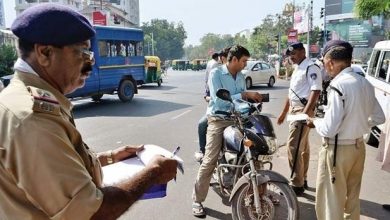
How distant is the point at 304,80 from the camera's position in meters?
4.61

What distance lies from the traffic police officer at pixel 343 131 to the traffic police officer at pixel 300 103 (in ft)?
3.98

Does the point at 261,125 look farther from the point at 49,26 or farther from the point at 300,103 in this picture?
the point at 49,26

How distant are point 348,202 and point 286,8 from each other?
193 feet

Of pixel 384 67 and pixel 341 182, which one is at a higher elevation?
pixel 384 67

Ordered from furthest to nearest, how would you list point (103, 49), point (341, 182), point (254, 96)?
point (103, 49) < point (254, 96) < point (341, 182)

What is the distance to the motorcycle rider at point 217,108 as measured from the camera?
152 inches

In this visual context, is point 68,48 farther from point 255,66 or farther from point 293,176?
point 255,66

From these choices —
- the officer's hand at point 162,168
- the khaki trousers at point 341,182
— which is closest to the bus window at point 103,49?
the khaki trousers at point 341,182

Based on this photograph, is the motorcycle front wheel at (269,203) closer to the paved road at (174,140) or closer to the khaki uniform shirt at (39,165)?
the paved road at (174,140)

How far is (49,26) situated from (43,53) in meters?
0.10

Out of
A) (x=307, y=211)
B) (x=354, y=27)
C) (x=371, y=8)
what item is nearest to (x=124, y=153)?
(x=307, y=211)

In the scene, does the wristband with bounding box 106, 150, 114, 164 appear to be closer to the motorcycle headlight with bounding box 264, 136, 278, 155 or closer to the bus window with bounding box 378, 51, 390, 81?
the motorcycle headlight with bounding box 264, 136, 278, 155

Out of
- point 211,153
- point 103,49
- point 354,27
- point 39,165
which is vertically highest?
point 354,27

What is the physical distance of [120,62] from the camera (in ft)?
45.5
